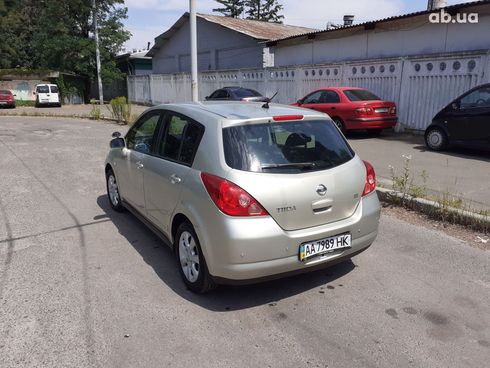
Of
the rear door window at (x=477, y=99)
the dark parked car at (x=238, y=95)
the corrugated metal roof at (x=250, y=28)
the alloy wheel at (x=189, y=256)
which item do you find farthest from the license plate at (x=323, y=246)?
the corrugated metal roof at (x=250, y=28)

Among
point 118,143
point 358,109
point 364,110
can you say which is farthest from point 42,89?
point 118,143

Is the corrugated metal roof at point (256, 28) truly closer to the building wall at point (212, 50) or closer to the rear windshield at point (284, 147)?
the building wall at point (212, 50)

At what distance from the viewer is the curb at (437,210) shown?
200 inches

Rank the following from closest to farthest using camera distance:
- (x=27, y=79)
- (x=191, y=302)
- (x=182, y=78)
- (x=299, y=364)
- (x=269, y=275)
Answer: (x=299, y=364) < (x=269, y=275) < (x=191, y=302) < (x=182, y=78) < (x=27, y=79)

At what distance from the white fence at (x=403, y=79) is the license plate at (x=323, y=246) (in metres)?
9.32

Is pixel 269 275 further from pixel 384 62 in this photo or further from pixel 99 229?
pixel 384 62

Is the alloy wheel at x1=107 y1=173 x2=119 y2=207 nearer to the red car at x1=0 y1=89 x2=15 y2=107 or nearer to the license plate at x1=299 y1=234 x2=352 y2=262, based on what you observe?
the license plate at x1=299 y1=234 x2=352 y2=262

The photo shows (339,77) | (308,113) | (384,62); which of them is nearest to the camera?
(308,113)

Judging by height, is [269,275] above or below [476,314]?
above

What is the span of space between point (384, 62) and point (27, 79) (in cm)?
3345

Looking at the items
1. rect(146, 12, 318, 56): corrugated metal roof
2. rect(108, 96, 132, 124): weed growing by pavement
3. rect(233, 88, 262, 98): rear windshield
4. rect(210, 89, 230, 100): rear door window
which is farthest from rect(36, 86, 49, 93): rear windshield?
rect(233, 88, 262, 98): rear windshield

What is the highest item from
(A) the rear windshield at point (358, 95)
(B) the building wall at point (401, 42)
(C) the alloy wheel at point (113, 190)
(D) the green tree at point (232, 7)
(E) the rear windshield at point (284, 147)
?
(D) the green tree at point (232, 7)

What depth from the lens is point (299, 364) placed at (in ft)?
9.00

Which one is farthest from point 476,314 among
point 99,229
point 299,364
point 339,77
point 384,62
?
point 339,77
